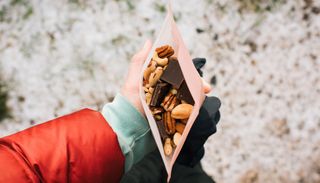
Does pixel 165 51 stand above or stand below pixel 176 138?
above

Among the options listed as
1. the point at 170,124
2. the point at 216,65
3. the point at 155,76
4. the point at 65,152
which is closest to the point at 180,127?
the point at 170,124

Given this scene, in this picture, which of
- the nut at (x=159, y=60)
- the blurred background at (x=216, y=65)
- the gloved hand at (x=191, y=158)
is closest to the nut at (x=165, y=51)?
the nut at (x=159, y=60)

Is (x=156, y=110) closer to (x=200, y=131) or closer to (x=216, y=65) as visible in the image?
A: (x=200, y=131)

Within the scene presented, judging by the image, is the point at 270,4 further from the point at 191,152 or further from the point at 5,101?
→ the point at 5,101

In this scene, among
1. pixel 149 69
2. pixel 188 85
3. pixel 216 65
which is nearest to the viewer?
pixel 188 85

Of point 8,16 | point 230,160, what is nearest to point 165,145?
point 230,160

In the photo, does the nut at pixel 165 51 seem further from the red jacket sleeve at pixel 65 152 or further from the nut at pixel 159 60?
the red jacket sleeve at pixel 65 152
